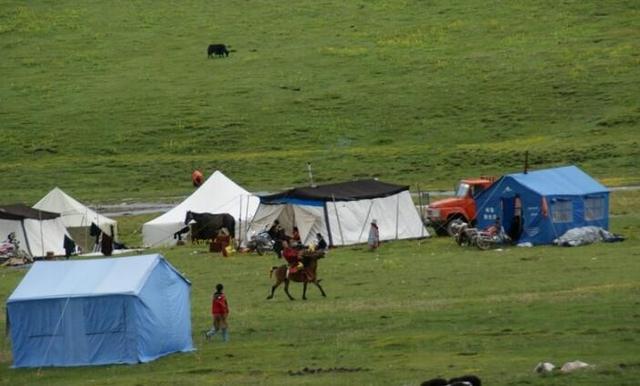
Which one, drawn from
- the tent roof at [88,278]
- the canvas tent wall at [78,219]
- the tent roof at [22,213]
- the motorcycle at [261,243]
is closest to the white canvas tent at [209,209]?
the canvas tent wall at [78,219]

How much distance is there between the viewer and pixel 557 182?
55188 mm

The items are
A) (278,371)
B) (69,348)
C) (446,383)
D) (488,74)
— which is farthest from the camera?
(488,74)

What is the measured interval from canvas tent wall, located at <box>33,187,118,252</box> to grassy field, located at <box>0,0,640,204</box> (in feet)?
42.7

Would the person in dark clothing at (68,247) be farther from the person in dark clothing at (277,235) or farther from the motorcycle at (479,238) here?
the motorcycle at (479,238)

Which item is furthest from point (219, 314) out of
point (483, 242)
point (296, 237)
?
point (296, 237)

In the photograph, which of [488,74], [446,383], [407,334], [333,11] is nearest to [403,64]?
[488,74]

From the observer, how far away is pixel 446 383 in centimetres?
2525

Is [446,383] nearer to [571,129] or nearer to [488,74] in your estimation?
[571,129]

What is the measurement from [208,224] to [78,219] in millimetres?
6256

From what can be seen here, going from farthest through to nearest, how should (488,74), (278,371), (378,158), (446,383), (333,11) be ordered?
(333,11) → (488,74) → (378,158) → (278,371) → (446,383)

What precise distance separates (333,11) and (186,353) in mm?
97271

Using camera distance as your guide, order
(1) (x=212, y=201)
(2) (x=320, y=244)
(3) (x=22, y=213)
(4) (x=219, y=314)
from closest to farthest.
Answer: (4) (x=219, y=314) → (2) (x=320, y=244) → (3) (x=22, y=213) → (1) (x=212, y=201)

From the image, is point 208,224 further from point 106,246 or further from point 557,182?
point 557,182

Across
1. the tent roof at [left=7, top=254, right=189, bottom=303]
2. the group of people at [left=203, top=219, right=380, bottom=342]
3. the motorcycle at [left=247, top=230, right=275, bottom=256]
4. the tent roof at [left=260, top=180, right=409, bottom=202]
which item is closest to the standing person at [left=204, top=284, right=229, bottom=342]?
the group of people at [left=203, top=219, right=380, bottom=342]
